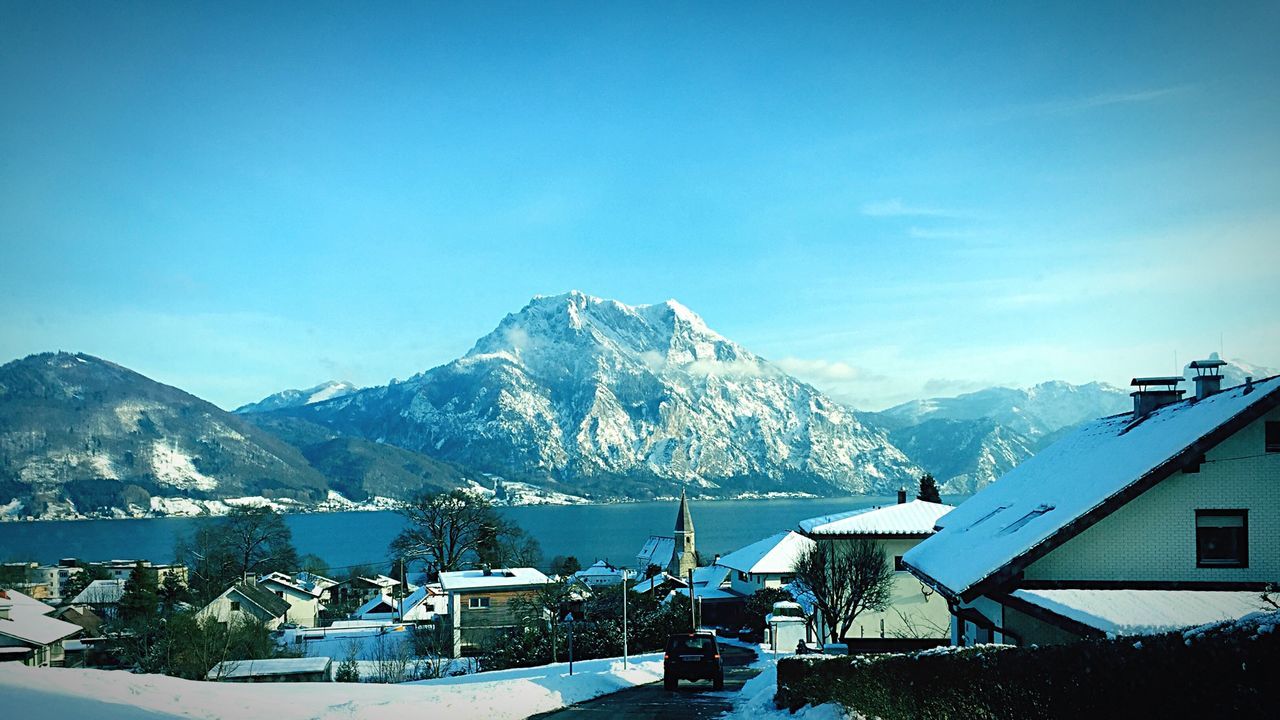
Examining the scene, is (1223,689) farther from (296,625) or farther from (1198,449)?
(296,625)

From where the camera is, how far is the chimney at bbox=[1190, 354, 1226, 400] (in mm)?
17328

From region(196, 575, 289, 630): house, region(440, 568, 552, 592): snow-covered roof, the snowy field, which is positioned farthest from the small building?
region(196, 575, 289, 630): house

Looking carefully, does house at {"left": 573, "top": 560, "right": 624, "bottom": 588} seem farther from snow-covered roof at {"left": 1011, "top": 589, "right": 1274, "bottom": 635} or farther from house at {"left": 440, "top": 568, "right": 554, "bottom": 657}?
snow-covered roof at {"left": 1011, "top": 589, "right": 1274, "bottom": 635}

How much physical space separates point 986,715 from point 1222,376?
11.6 metres

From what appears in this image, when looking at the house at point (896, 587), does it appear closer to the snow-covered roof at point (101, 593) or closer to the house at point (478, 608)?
the house at point (478, 608)

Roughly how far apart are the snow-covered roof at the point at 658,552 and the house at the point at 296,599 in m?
39.7

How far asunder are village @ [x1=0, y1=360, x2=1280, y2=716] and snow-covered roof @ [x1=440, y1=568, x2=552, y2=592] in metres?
0.21

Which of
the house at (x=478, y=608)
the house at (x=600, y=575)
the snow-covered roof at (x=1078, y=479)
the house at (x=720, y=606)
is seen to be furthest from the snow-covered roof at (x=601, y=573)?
the snow-covered roof at (x=1078, y=479)

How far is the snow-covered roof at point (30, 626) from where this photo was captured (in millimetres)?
33700

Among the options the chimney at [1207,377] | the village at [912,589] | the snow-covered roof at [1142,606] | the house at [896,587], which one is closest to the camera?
the snow-covered roof at [1142,606]

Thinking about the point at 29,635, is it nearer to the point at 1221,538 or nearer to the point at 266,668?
the point at 266,668

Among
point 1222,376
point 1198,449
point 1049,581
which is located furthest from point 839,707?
point 1222,376

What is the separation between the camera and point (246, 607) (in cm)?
7131

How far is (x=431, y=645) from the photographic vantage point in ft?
194
